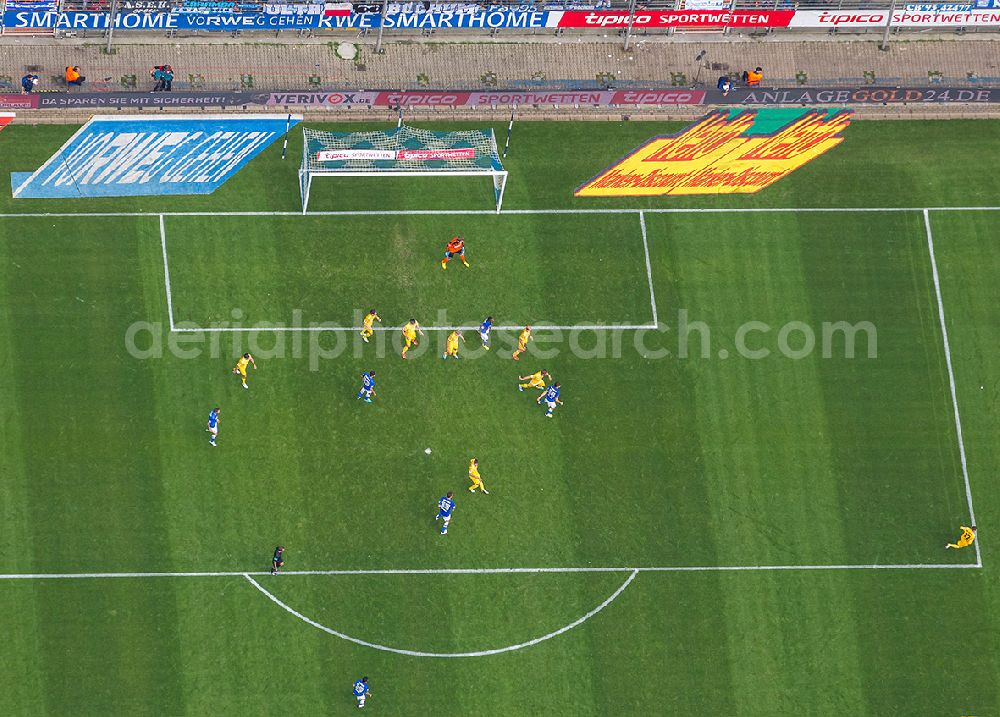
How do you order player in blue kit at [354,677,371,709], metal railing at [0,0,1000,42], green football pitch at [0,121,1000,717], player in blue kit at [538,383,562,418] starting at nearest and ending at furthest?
1. player in blue kit at [354,677,371,709]
2. green football pitch at [0,121,1000,717]
3. player in blue kit at [538,383,562,418]
4. metal railing at [0,0,1000,42]

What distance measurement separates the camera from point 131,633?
2195 inches

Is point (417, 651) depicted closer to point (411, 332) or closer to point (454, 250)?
point (411, 332)

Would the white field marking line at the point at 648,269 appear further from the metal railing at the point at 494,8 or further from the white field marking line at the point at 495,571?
the white field marking line at the point at 495,571

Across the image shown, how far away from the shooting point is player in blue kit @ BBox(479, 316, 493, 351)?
195 feet

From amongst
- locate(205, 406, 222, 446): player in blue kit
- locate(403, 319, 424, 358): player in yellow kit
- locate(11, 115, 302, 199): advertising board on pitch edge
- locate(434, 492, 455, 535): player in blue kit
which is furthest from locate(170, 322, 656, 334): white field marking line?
locate(434, 492, 455, 535): player in blue kit

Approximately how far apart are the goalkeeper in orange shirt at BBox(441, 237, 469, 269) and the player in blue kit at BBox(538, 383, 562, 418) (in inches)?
229

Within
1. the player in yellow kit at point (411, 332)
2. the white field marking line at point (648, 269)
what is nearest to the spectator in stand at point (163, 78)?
the player in yellow kit at point (411, 332)

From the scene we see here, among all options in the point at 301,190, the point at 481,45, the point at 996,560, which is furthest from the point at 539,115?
the point at 996,560

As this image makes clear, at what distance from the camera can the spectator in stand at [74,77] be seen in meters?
62.2

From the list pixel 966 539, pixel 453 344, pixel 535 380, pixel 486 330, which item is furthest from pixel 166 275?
pixel 966 539

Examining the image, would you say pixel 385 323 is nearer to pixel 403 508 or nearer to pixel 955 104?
pixel 403 508

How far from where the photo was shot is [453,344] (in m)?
59.3

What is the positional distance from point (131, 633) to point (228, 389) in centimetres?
923

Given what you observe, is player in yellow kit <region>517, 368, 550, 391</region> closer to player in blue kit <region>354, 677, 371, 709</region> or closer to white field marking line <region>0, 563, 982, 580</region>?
white field marking line <region>0, 563, 982, 580</region>
